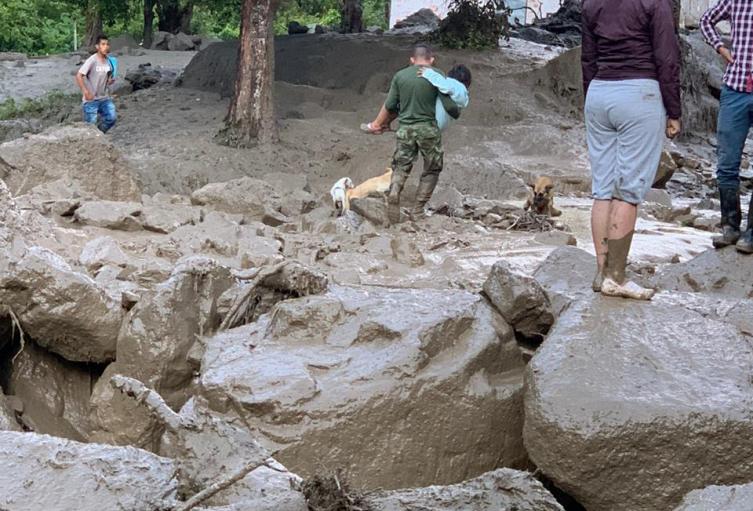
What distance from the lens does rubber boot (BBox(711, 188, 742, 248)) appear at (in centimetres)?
665

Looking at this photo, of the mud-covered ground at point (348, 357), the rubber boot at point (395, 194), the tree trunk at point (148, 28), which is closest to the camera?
the mud-covered ground at point (348, 357)

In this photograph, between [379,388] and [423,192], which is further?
[423,192]

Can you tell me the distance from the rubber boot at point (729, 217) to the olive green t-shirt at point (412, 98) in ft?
12.7

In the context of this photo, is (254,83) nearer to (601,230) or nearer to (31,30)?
(601,230)

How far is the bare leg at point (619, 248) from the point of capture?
5.30 metres

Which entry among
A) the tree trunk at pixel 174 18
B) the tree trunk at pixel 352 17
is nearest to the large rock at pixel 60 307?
the tree trunk at pixel 352 17

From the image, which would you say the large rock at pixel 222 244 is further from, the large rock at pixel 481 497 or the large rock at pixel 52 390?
the large rock at pixel 481 497

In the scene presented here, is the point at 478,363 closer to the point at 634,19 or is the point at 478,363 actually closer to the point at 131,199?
the point at 634,19

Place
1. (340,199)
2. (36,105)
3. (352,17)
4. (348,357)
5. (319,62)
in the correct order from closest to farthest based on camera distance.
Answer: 1. (348,357)
2. (340,199)
3. (319,62)
4. (36,105)
5. (352,17)

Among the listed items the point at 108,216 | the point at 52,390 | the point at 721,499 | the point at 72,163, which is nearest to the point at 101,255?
the point at 108,216

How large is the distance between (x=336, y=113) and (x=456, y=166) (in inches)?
101

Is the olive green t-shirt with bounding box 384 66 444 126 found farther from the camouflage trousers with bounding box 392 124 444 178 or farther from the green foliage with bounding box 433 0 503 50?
the green foliage with bounding box 433 0 503 50

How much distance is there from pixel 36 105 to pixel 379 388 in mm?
16814

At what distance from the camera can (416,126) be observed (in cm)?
1018
